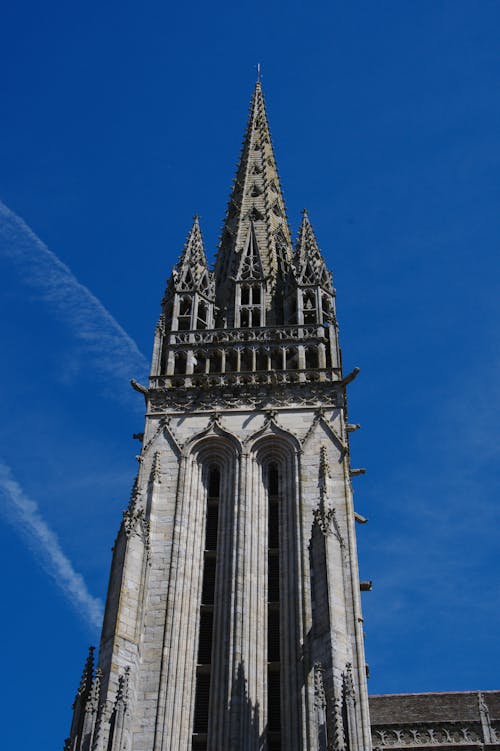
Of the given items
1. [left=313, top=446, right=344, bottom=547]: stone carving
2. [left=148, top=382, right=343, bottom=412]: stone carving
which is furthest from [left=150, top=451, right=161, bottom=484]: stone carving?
[left=313, top=446, right=344, bottom=547]: stone carving

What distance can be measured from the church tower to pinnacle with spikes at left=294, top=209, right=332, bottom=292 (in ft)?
0.24

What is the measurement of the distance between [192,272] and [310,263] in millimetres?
3895

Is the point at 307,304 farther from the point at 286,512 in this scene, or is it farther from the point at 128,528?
the point at 128,528

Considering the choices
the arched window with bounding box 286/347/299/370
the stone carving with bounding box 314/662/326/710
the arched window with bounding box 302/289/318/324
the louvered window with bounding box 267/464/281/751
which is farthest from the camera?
the arched window with bounding box 302/289/318/324

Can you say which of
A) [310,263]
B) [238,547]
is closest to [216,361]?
[310,263]

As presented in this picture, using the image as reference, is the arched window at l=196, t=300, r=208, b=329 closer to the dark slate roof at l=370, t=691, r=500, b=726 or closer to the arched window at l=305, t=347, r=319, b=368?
the arched window at l=305, t=347, r=319, b=368

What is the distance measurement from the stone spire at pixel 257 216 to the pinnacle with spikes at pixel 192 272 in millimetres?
1058

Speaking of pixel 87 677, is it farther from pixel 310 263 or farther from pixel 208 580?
pixel 310 263

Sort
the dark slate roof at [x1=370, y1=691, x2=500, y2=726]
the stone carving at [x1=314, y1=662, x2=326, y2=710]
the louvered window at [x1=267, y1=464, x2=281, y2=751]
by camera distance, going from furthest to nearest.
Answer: the dark slate roof at [x1=370, y1=691, x2=500, y2=726]
the louvered window at [x1=267, y1=464, x2=281, y2=751]
the stone carving at [x1=314, y1=662, x2=326, y2=710]

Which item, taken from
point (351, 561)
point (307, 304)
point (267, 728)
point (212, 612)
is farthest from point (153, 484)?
point (307, 304)

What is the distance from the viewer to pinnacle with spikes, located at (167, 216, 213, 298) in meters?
34.0

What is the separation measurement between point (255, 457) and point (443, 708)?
7.89 m

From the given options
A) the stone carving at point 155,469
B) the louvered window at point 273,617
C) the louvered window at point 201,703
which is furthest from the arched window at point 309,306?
the louvered window at point 201,703

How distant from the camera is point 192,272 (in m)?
34.5
